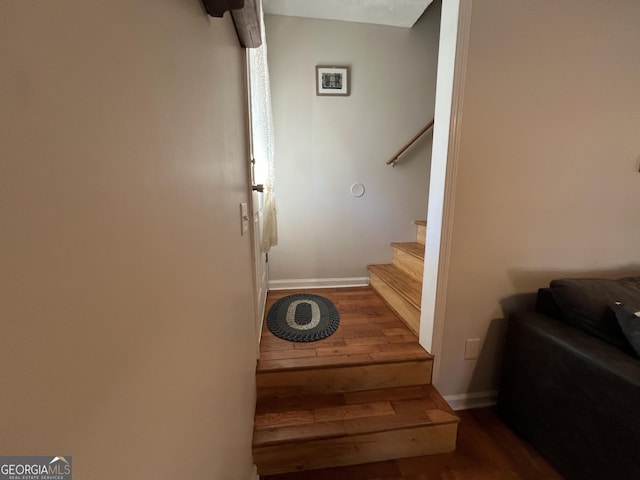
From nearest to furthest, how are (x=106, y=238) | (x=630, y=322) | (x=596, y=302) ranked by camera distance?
1. (x=106, y=238)
2. (x=630, y=322)
3. (x=596, y=302)

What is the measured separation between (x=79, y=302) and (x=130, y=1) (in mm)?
392

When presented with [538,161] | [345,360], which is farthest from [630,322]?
[345,360]

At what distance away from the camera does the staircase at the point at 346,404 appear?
1254mm

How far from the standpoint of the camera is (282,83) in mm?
2195

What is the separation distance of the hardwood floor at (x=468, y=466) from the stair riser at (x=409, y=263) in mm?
1067

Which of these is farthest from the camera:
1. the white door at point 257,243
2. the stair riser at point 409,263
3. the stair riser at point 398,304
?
the stair riser at point 409,263

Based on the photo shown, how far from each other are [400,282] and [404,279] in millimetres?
91

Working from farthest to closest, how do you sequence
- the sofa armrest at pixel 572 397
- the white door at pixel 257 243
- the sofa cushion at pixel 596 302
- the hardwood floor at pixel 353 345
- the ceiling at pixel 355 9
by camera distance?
the ceiling at pixel 355 9 → the hardwood floor at pixel 353 345 → the white door at pixel 257 243 → the sofa cushion at pixel 596 302 → the sofa armrest at pixel 572 397

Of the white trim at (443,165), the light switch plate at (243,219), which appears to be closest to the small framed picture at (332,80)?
the white trim at (443,165)

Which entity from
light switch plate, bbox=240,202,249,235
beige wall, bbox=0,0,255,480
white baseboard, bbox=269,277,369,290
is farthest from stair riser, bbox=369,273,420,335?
beige wall, bbox=0,0,255,480

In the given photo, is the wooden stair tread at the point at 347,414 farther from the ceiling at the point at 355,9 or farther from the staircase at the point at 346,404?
the ceiling at the point at 355,9

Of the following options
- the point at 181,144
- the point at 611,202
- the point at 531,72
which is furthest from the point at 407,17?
the point at 181,144

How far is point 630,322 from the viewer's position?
1066mm

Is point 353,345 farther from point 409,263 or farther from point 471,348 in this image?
point 409,263
